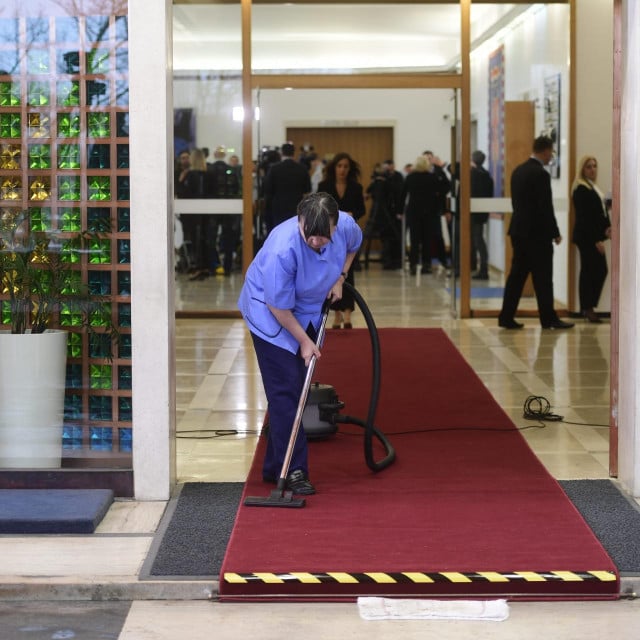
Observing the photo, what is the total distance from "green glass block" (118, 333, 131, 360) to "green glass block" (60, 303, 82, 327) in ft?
0.63

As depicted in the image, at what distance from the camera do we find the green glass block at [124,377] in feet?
17.8

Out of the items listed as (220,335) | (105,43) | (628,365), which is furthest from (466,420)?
(220,335)

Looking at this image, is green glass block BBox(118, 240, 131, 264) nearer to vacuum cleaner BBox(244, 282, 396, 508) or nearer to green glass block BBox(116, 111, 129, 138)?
green glass block BBox(116, 111, 129, 138)

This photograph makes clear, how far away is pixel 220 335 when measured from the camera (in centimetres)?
1097

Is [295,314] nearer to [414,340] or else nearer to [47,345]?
A: [47,345]

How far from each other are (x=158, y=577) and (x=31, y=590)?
1.39ft

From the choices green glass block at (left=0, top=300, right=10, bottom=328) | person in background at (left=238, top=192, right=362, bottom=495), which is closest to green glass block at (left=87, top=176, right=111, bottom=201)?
green glass block at (left=0, top=300, right=10, bottom=328)

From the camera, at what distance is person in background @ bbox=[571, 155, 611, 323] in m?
11.2

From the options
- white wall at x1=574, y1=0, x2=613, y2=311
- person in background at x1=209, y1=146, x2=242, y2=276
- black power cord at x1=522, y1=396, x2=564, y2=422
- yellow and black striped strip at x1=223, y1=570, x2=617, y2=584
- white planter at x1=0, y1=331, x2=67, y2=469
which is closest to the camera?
yellow and black striped strip at x1=223, y1=570, x2=617, y2=584

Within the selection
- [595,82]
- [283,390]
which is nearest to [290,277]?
[283,390]

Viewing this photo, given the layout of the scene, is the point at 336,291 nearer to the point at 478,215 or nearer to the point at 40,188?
the point at 40,188

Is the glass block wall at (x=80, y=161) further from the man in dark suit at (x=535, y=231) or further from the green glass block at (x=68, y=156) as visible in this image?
the man in dark suit at (x=535, y=231)

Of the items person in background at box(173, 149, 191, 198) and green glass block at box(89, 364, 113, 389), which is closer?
green glass block at box(89, 364, 113, 389)

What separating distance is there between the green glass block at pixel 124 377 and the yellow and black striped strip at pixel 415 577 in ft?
4.39
